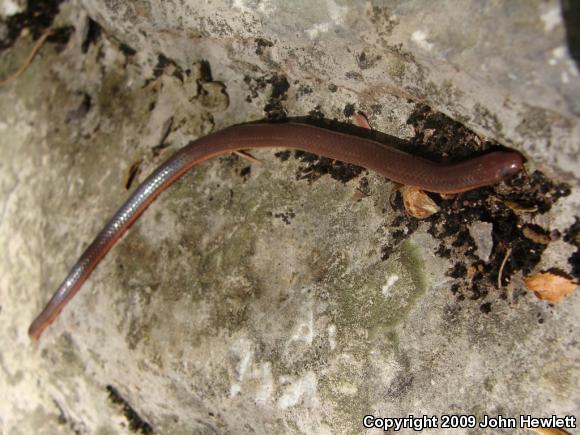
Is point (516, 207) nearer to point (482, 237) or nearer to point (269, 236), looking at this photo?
point (482, 237)

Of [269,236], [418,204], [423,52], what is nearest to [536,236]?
[418,204]

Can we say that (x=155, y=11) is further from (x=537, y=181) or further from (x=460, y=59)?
(x=537, y=181)

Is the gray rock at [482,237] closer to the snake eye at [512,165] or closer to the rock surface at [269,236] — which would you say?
the rock surface at [269,236]

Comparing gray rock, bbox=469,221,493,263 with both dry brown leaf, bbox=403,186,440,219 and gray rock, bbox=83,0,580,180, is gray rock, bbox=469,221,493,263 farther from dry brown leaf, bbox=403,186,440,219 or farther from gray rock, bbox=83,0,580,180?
gray rock, bbox=83,0,580,180

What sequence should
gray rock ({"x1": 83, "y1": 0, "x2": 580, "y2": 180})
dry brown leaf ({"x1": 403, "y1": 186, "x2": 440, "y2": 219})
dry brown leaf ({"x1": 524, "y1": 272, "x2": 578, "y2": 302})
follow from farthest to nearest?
dry brown leaf ({"x1": 403, "y1": 186, "x2": 440, "y2": 219})
dry brown leaf ({"x1": 524, "y1": 272, "x2": 578, "y2": 302})
gray rock ({"x1": 83, "y1": 0, "x2": 580, "y2": 180})

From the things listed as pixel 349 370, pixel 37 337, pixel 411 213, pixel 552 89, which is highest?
pixel 552 89

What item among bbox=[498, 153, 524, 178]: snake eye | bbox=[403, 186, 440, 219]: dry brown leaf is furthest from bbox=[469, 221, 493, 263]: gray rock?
A: bbox=[498, 153, 524, 178]: snake eye

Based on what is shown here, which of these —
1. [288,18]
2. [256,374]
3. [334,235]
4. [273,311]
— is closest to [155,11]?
[288,18]
